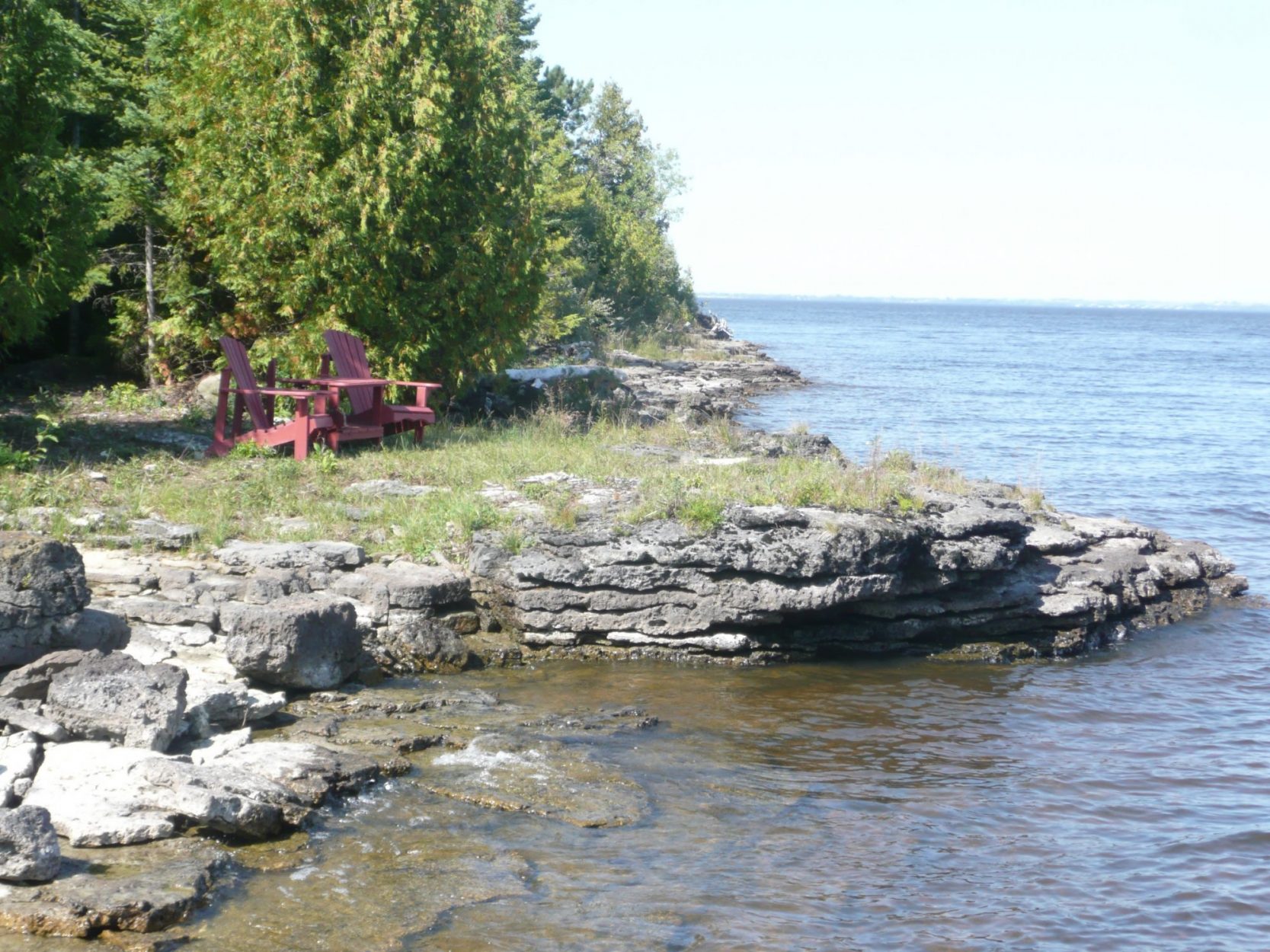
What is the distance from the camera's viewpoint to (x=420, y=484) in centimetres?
1210

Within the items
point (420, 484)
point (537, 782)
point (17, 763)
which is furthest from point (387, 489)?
point (17, 763)

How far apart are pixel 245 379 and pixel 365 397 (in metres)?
1.55

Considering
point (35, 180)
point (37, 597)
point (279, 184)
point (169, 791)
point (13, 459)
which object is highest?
point (279, 184)

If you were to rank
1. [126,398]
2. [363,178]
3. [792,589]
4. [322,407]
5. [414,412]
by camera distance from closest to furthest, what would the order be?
[792,589] < [322,407] < [414,412] < [363,178] < [126,398]

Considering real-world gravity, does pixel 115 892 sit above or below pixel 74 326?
below

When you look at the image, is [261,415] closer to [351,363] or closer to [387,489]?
[351,363]

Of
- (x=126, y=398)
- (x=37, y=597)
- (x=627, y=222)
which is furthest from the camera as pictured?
(x=627, y=222)

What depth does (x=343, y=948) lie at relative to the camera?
16.9ft

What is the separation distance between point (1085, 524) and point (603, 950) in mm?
10050

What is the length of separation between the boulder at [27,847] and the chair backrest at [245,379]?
337 inches

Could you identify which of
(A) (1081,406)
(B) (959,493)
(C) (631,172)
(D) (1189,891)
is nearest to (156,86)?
(B) (959,493)

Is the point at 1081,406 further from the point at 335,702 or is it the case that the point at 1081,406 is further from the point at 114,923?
the point at 114,923

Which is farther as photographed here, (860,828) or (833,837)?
(860,828)

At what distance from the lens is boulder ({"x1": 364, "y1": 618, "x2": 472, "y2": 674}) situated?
8.97 metres
